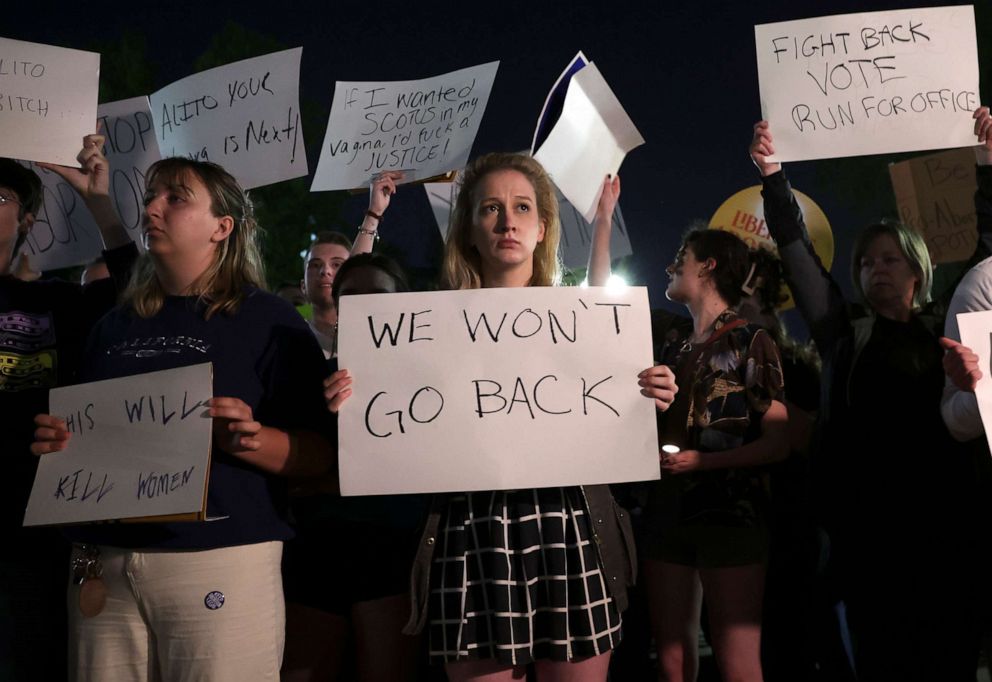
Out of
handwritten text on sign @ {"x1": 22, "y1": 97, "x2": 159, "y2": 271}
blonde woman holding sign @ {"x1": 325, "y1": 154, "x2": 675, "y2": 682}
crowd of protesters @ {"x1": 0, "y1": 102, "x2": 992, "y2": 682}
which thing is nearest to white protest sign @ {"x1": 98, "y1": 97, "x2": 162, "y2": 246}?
handwritten text on sign @ {"x1": 22, "y1": 97, "x2": 159, "y2": 271}

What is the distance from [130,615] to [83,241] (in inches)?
70.0

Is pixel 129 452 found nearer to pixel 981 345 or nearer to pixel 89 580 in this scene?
pixel 89 580

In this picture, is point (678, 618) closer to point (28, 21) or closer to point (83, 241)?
point (83, 241)

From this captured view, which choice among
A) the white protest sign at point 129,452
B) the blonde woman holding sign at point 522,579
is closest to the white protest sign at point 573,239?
the blonde woman holding sign at point 522,579

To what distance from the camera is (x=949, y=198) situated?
399 centimetres

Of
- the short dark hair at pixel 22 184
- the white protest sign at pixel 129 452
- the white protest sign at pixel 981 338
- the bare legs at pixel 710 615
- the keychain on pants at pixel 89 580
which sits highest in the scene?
the short dark hair at pixel 22 184

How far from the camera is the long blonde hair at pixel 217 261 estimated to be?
205cm

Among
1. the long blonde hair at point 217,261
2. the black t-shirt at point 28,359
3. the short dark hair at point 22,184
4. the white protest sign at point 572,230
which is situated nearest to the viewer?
the long blonde hair at point 217,261

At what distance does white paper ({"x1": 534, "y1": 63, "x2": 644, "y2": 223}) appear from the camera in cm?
274

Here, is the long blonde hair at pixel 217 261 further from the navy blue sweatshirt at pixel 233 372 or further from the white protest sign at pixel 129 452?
the white protest sign at pixel 129 452

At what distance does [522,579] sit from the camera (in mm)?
1939

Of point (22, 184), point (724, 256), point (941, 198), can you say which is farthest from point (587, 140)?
point (941, 198)

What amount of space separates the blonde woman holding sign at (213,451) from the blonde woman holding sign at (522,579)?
172mm

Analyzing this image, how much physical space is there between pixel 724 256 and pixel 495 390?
4.73 ft
